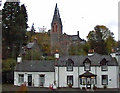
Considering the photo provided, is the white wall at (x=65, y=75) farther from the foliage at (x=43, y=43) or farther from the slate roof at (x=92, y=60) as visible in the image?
the foliage at (x=43, y=43)

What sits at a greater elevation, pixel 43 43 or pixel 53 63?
pixel 43 43

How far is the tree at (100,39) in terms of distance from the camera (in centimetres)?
2681

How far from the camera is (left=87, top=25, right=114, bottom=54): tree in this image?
2681cm

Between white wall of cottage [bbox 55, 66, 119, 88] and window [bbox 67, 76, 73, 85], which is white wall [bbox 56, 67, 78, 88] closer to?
white wall of cottage [bbox 55, 66, 119, 88]

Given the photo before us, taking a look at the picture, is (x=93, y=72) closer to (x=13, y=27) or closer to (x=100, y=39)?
(x=13, y=27)

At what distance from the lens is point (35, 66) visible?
18094 mm

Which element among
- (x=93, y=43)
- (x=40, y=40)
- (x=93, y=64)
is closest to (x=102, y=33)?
(x=93, y=43)

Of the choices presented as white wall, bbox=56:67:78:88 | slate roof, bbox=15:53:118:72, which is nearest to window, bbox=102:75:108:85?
slate roof, bbox=15:53:118:72

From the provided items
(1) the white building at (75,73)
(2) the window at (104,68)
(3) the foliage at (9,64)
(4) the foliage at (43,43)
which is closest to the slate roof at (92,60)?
(1) the white building at (75,73)

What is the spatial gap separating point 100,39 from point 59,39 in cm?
717

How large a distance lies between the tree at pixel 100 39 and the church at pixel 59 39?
193 cm

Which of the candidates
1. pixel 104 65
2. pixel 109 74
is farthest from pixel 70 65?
pixel 109 74

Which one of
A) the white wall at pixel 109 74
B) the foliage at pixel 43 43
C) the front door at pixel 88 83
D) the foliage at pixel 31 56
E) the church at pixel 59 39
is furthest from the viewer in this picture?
the church at pixel 59 39

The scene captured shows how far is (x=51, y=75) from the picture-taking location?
17.5 meters
